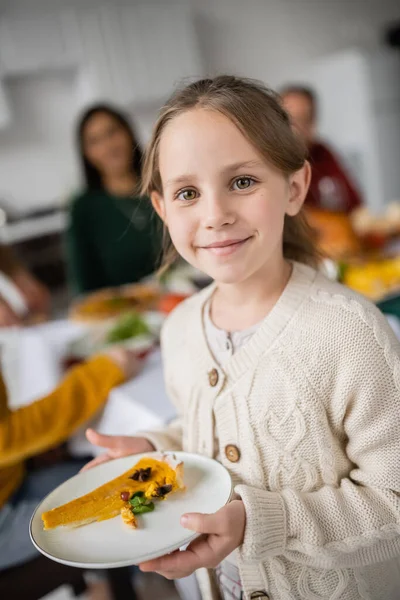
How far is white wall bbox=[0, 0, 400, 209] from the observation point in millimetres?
4316

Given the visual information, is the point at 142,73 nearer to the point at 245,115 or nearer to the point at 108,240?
the point at 108,240

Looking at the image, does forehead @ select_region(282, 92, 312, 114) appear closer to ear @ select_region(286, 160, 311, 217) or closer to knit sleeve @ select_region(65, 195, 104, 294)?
knit sleeve @ select_region(65, 195, 104, 294)

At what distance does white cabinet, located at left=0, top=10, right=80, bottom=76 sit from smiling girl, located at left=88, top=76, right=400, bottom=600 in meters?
3.65

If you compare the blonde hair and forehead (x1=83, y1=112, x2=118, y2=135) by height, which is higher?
the blonde hair

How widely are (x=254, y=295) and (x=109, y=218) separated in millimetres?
1711

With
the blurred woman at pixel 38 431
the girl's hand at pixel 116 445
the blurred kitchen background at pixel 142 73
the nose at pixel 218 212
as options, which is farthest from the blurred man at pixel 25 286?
the blurred kitchen background at pixel 142 73

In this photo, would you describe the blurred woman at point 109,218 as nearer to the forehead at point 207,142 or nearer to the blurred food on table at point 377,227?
the blurred food on table at point 377,227

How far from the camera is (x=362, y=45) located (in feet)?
18.4

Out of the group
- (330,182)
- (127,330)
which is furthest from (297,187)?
(330,182)

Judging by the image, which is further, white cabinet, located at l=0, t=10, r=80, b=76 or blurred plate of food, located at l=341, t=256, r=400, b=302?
white cabinet, located at l=0, t=10, r=80, b=76

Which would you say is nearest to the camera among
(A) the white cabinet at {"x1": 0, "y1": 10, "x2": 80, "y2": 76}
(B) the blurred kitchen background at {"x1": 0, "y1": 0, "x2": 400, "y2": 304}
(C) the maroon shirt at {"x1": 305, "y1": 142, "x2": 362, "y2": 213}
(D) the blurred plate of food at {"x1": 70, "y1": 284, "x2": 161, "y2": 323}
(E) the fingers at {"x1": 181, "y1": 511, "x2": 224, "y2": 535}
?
(E) the fingers at {"x1": 181, "y1": 511, "x2": 224, "y2": 535}

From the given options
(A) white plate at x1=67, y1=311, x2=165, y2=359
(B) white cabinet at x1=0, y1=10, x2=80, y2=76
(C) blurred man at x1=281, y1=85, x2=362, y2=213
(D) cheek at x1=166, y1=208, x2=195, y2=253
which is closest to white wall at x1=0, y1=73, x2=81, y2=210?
(B) white cabinet at x1=0, y1=10, x2=80, y2=76

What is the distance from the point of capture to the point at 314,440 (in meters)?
0.69

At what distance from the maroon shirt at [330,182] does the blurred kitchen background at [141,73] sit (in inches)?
59.2
